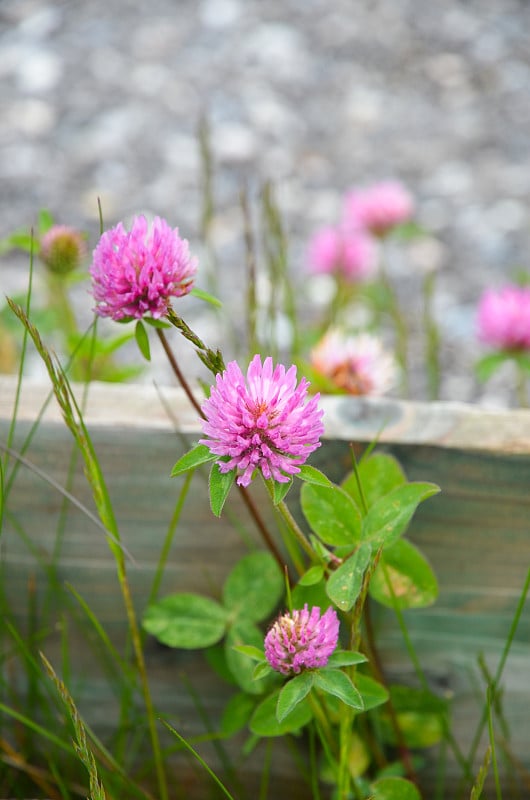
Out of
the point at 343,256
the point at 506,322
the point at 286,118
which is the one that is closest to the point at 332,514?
the point at 506,322

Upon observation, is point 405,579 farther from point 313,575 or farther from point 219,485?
point 219,485

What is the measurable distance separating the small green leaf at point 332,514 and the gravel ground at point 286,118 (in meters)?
1.13

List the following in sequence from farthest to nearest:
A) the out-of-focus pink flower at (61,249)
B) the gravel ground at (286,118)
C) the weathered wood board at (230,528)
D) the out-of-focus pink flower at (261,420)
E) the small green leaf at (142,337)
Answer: the gravel ground at (286,118), the out-of-focus pink flower at (61,249), the weathered wood board at (230,528), the small green leaf at (142,337), the out-of-focus pink flower at (261,420)

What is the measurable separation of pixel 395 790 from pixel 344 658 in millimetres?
163

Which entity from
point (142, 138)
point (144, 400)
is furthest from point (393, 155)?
point (144, 400)

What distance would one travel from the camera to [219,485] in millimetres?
482

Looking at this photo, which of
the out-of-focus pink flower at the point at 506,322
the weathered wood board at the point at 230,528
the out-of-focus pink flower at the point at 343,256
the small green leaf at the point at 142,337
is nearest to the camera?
the small green leaf at the point at 142,337

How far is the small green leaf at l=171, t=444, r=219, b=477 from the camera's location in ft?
1.58

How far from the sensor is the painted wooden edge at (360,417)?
665 mm

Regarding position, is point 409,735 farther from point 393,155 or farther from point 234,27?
point 234,27

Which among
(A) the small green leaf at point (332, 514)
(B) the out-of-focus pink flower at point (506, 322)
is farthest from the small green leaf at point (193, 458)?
(B) the out-of-focus pink flower at point (506, 322)

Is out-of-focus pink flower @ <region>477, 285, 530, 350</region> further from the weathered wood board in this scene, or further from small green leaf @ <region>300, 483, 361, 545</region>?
small green leaf @ <region>300, 483, 361, 545</region>

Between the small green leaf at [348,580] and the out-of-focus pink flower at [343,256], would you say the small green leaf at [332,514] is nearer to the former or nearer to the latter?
the small green leaf at [348,580]

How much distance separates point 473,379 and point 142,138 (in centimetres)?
108
